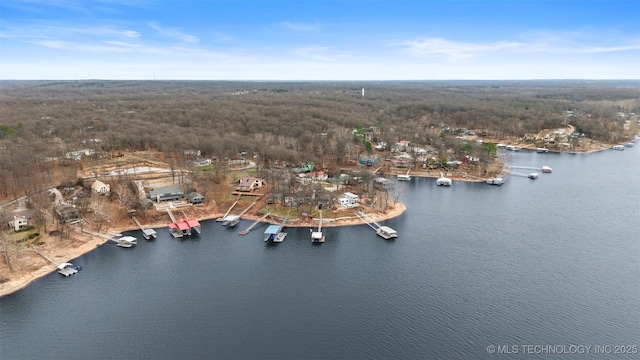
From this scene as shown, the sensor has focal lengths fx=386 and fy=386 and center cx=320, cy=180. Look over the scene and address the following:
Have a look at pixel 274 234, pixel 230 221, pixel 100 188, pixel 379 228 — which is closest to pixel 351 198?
pixel 379 228

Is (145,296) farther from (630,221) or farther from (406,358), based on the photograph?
(630,221)

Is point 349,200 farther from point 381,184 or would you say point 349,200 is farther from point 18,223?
point 18,223

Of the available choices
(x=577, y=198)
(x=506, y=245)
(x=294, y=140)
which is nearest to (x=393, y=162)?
(x=294, y=140)

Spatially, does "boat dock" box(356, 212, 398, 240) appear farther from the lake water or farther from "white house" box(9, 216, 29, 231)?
"white house" box(9, 216, 29, 231)

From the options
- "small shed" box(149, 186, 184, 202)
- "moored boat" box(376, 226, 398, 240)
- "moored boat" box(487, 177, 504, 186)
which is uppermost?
"small shed" box(149, 186, 184, 202)

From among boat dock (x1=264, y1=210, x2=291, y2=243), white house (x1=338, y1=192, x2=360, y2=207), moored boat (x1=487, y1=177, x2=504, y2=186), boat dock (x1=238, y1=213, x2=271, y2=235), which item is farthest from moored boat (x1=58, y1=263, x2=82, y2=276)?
moored boat (x1=487, y1=177, x2=504, y2=186)

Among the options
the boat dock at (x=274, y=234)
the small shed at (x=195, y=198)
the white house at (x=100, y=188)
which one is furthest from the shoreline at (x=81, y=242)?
the white house at (x=100, y=188)
